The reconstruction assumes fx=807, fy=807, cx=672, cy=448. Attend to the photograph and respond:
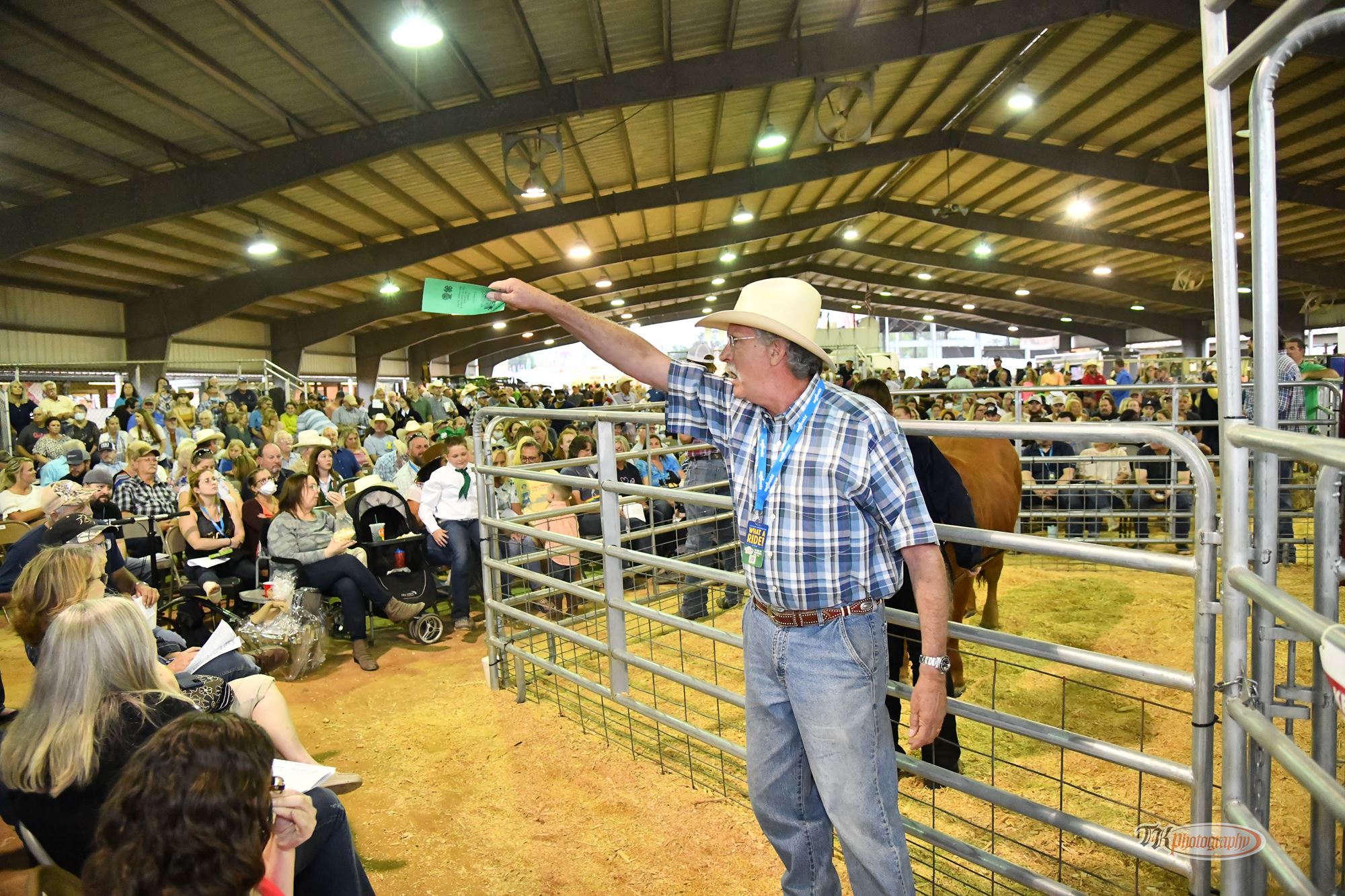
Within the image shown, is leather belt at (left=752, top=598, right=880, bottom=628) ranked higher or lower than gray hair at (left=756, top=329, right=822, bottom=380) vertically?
lower

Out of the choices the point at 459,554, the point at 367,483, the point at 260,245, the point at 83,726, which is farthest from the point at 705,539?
the point at 260,245

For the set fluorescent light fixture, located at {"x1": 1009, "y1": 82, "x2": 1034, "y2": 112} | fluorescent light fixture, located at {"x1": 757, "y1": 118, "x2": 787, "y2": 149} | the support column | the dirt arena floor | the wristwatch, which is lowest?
the dirt arena floor

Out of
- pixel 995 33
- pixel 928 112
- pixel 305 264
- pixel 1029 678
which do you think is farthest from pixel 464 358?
pixel 1029 678

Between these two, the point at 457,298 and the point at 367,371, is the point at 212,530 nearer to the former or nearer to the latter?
the point at 457,298

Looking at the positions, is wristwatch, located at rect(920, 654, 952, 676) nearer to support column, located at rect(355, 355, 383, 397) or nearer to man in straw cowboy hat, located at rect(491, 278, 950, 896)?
man in straw cowboy hat, located at rect(491, 278, 950, 896)

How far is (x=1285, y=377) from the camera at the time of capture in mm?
8234

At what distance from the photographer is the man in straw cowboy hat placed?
200 centimetres

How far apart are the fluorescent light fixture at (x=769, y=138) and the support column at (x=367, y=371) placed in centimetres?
2039

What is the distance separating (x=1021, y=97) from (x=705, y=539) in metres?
8.87

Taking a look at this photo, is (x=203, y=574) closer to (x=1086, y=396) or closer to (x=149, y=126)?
(x=149, y=126)

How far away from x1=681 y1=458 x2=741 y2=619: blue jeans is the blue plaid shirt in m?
3.75

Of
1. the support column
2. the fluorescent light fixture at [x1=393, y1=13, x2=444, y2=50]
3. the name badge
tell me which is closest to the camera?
the name badge

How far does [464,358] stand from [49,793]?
37.7 meters

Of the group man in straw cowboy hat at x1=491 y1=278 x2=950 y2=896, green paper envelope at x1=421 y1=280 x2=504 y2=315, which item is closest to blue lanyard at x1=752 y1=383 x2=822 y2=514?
man in straw cowboy hat at x1=491 y1=278 x2=950 y2=896
